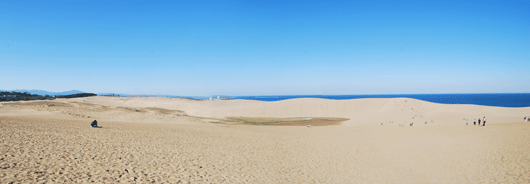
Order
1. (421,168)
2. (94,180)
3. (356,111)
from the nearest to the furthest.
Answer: (94,180) < (421,168) < (356,111)

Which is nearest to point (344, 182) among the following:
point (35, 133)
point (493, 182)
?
point (493, 182)

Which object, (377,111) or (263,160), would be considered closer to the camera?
(263,160)

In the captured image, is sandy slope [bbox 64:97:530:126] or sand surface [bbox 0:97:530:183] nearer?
sand surface [bbox 0:97:530:183]

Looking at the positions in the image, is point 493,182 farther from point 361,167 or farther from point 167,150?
point 167,150

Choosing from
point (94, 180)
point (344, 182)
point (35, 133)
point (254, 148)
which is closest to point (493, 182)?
point (344, 182)

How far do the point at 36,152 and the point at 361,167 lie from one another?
12.8 metres

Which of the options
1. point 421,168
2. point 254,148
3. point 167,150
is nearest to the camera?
point 421,168

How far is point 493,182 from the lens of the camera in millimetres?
8578

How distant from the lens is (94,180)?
23.1 feet

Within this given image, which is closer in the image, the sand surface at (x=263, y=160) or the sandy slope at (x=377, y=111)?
the sand surface at (x=263, y=160)

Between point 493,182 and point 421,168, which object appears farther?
point 421,168

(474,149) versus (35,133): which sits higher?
(35,133)

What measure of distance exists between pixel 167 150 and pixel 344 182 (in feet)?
26.8

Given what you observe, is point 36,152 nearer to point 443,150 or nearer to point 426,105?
point 443,150
